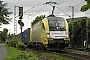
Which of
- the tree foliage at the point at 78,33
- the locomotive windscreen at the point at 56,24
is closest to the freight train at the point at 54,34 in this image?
the locomotive windscreen at the point at 56,24

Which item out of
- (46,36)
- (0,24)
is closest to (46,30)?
(46,36)

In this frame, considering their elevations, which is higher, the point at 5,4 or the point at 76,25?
the point at 5,4

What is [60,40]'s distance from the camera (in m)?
27.6

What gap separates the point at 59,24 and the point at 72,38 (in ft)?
54.3

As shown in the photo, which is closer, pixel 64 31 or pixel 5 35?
pixel 64 31

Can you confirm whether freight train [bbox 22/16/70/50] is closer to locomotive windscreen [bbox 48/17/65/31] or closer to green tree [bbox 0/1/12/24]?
locomotive windscreen [bbox 48/17/65/31]

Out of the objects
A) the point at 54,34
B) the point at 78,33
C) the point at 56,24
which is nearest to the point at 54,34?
the point at 54,34

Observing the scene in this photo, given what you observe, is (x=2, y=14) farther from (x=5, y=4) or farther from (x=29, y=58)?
(x=29, y=58)

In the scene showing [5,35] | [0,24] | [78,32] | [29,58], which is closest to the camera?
[29,58]

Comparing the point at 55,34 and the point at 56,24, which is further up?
the point at 56,24

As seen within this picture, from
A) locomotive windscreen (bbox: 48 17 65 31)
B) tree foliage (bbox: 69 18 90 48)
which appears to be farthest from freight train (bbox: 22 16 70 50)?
tree foliage (bbox: 69 18 90 48)

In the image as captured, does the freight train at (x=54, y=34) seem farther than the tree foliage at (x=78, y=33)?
No

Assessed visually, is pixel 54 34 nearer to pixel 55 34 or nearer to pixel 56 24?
pixel 55 34

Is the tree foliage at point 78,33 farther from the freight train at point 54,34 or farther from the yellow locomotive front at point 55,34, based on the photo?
the yellow locomotive front at point 55,34
